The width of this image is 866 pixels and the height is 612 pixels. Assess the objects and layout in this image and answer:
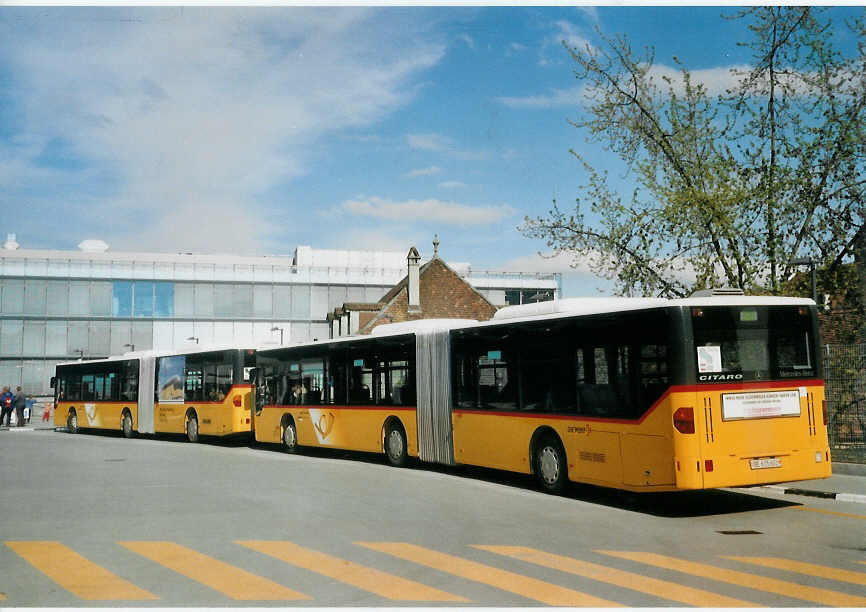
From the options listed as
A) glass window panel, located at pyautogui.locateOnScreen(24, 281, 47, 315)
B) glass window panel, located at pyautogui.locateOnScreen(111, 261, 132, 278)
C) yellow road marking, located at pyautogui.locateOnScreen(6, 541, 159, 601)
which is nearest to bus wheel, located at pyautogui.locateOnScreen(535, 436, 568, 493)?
yellow road marking, located at pyautogui.locateOnScreen(6, 541, 159, 601)

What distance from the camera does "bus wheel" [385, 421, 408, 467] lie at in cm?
1920

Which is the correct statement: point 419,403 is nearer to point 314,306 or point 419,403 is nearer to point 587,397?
point 587,397

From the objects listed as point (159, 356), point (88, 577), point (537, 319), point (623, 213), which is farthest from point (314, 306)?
point (88, 577)

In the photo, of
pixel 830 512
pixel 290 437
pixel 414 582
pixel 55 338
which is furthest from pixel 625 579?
pixel 55 338

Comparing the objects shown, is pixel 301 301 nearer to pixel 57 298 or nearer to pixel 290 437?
pixel 57 298

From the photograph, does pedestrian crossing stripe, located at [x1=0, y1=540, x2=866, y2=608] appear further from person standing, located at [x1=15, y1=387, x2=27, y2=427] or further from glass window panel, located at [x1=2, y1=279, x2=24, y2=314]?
glass window panel, located at [x1=2, y1=279, x2=24, y2=314]

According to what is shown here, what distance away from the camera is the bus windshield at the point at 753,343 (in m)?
11.8

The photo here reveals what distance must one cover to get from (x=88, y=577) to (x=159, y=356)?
2430cm

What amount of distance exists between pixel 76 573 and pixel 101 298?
68182 mm

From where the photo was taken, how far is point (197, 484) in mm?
15602

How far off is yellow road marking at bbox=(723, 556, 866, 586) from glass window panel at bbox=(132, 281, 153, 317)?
2718 inches

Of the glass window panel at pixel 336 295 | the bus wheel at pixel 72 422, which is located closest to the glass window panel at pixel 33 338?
the glass window panel at pixel 336 295

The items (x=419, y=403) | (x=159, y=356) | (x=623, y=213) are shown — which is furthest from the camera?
(x=159, y=356)

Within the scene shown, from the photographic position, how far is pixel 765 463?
11969 mm
